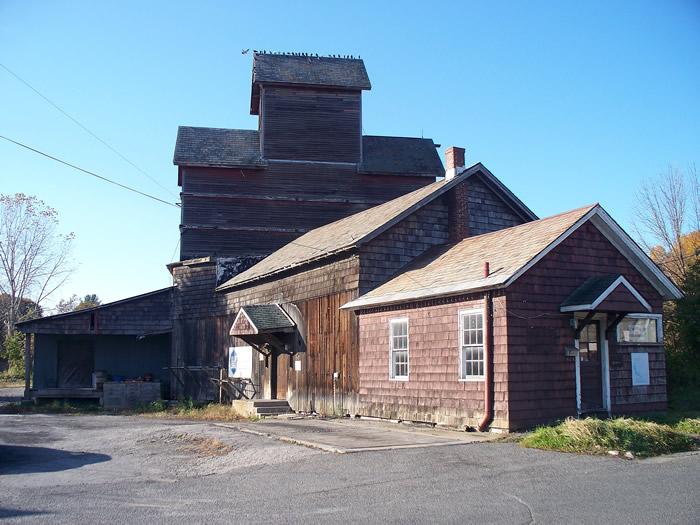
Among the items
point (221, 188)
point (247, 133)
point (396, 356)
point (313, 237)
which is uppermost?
point (247, 133)

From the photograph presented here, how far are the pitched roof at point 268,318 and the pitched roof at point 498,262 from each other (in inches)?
163

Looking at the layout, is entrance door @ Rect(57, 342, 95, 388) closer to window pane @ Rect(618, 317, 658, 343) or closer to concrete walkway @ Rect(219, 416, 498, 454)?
concrete walkway @ Rect(219, 416, 498, 454)

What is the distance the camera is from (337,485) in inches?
377

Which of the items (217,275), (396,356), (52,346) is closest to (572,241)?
(396,356)

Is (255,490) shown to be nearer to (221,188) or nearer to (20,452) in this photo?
(20,452)

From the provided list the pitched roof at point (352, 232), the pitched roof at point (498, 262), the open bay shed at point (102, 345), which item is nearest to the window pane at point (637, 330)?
the pitched roof at point (498, 262)

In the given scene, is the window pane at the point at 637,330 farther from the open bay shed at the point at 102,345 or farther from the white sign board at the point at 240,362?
the open bay shed at the point at 102,345

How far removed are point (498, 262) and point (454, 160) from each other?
6.78 metres

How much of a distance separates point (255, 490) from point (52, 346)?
83.4ft

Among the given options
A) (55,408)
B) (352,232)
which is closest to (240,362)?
Answer: (55,408)

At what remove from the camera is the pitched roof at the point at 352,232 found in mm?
20500

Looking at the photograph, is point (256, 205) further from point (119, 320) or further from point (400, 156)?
point (119, 320)

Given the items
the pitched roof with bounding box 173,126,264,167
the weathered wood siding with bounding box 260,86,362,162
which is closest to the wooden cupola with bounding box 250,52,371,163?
the weathered wood siding with bounding box 260,86,362,162

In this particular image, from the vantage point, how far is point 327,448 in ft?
42.0
